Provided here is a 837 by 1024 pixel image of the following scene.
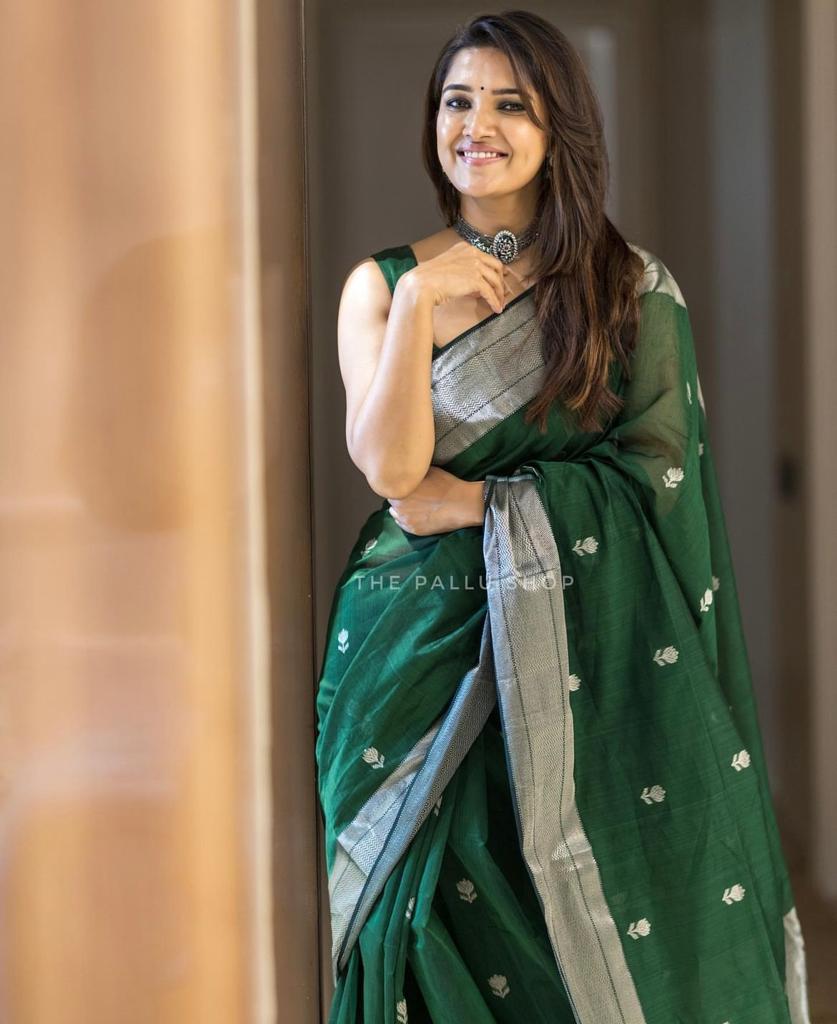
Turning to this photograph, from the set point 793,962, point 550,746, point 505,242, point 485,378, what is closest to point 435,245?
point 505,242

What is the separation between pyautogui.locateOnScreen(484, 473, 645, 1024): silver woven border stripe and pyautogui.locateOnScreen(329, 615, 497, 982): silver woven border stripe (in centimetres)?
4

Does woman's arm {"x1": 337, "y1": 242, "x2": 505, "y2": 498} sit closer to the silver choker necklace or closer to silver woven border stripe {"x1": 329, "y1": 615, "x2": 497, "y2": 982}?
the silver choker necklace

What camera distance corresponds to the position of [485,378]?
141 cm

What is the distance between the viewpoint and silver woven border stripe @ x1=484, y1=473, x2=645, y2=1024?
1.35 metres

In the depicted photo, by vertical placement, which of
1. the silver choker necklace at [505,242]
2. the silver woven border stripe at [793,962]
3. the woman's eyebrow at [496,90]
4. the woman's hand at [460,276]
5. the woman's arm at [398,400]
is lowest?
the silver woven border stripe at [793,962]

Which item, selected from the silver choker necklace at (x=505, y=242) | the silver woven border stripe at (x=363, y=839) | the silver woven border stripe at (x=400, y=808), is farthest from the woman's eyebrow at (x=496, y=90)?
the silver woven border stripe at (x=363, y=839)

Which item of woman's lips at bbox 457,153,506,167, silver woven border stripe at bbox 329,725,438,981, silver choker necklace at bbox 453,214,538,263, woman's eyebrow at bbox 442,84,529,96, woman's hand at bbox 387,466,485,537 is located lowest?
silver woven border stripe at bbox 329,725,438,981

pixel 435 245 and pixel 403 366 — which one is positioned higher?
pixel 435 245

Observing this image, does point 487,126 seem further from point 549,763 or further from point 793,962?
point 793,962

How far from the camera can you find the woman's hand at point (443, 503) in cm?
139

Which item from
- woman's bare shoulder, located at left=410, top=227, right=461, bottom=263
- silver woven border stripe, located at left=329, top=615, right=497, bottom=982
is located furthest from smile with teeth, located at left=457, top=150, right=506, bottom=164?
silver woven border stripe, located at left=329, top=615, right=497, bottom=982

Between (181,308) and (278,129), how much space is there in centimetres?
26

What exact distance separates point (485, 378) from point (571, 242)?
18 centimetres

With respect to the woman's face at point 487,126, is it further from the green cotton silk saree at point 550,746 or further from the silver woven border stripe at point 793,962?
the silver woven border stripe at point 793,962
